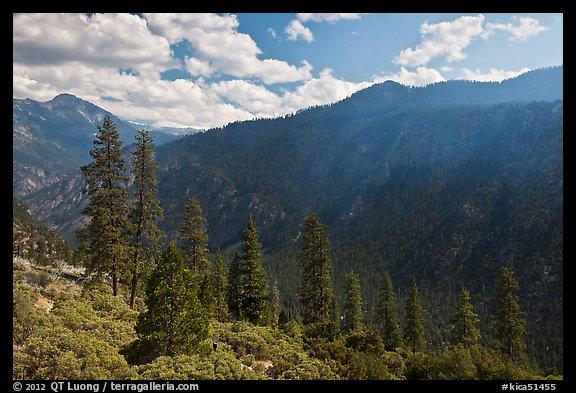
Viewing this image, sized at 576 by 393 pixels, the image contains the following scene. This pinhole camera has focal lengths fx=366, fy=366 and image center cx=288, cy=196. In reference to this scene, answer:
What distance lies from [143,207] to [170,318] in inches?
522

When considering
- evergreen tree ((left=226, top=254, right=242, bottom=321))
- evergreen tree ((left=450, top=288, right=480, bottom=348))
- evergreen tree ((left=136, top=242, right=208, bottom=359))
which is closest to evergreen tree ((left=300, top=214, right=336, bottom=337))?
evergreen tree ((left=226, top=254, right=242, bottom=321))

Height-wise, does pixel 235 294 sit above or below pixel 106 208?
below

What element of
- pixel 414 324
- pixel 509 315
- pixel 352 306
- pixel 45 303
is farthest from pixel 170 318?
pixel 414 324

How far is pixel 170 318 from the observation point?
17.0 metres

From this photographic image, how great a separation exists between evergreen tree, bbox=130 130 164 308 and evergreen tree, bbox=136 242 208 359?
10.9 meters

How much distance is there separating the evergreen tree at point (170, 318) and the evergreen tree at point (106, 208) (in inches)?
419

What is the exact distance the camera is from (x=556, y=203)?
19975 centimetres

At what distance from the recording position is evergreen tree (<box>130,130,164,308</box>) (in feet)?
89.9

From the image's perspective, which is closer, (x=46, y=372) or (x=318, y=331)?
(x=46, y=372)

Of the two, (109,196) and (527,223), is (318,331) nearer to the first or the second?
(109,196)

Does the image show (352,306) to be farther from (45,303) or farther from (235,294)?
(45,303)

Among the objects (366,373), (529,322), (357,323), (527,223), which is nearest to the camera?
(366,373)
